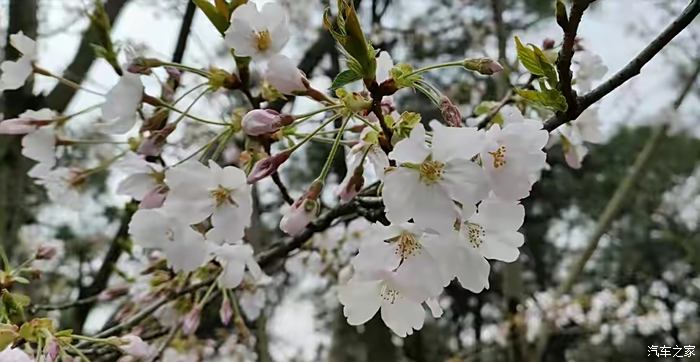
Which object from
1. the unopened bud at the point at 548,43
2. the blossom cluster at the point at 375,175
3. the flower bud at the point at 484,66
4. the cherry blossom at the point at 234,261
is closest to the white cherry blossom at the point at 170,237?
the blossom cluster at the point at 375,175

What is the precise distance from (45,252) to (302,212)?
58cm

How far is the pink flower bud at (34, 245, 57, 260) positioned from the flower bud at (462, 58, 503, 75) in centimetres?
73

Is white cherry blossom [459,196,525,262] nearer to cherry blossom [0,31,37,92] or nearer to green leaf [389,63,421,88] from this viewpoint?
green leaf [389,63,421,88]

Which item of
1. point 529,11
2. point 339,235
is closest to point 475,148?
point 339,235

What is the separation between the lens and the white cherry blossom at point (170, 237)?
26.3 inches

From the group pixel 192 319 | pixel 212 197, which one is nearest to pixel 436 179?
pixel 212 197

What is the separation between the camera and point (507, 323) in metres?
2.10

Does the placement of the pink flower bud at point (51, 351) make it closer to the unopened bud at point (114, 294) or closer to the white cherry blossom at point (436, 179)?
the white cherry blossom at point (436, 179)

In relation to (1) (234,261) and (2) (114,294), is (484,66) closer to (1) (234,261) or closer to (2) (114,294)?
(1) (234,261)

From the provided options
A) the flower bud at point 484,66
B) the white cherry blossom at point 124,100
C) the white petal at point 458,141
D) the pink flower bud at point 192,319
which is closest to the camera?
the white petal at point 458,141

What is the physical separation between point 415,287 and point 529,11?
3968mm

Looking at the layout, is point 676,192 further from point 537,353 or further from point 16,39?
point 16,39

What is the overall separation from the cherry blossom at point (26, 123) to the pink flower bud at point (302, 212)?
0.46 m

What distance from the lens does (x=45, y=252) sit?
102cm
